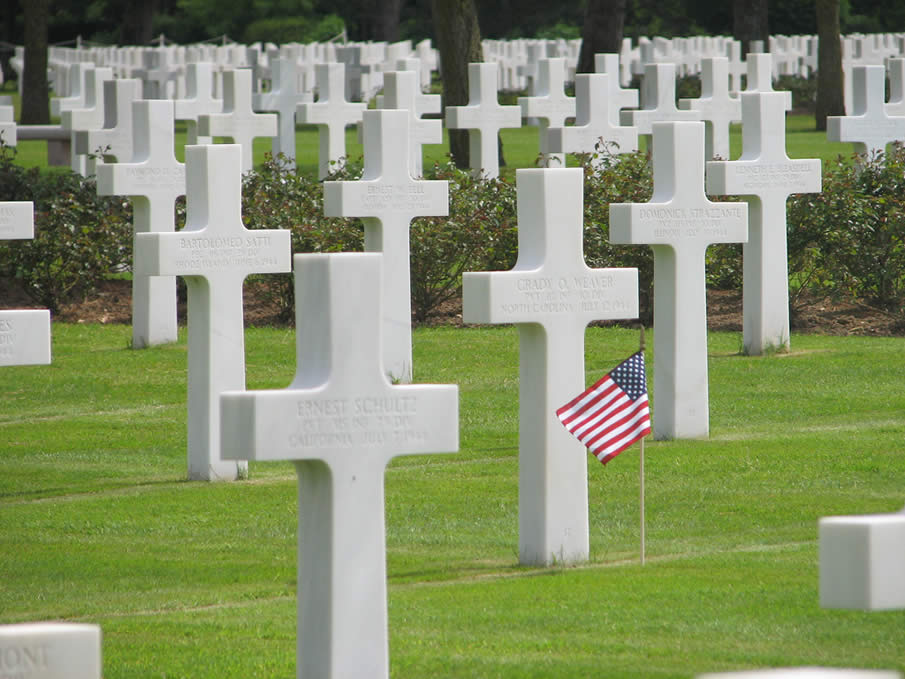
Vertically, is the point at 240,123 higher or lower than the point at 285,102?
lower

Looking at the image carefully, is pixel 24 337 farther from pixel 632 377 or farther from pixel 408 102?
pixel 408 102

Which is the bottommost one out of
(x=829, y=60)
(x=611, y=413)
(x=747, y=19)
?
(x=611, y=413)

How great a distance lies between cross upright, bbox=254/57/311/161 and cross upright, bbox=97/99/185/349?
38.8 ft

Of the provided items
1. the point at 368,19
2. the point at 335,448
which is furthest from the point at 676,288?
the point at 368,19

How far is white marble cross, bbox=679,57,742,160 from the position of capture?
909 inches

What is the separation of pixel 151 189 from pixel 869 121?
23.2 ft

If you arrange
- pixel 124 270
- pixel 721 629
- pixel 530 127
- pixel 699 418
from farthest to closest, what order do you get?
pixel 530 127, pixel 124 270, pixel 699 418, pixel 721 629

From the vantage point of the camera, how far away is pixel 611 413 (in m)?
7.84

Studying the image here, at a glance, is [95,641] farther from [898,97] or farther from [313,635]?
[898,97]

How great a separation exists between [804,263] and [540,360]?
8356 mm

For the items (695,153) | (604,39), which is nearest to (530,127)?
(604,39)

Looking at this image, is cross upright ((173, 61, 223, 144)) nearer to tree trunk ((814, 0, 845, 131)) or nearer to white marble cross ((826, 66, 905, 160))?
white marble cross ((826, 66, 905, 160))

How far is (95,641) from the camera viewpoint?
3.72 meters

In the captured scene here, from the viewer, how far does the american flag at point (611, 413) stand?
7781mm
